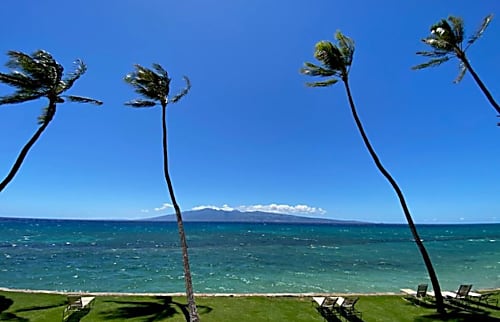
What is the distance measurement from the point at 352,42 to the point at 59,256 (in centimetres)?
3544

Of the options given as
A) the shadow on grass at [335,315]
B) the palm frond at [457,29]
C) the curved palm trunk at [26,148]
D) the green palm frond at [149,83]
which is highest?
the palm frond at [457,29]

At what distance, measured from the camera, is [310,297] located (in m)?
13.7

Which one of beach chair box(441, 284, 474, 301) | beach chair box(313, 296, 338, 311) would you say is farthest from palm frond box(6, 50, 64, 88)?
beach chair box(441, 284, 474, 301)

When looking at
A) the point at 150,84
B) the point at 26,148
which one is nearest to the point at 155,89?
the point at 150,84

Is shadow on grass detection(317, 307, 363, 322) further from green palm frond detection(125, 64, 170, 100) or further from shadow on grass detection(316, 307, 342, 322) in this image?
green palm frond detection(125, 64, 170, 100)

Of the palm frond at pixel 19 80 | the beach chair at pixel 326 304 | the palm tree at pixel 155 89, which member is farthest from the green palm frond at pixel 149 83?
the beach chair at pixel 326 304

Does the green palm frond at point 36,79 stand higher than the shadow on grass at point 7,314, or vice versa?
the green palm frond at point 36,79

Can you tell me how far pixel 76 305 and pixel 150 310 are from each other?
7.44 feet

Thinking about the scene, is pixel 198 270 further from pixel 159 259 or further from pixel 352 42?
pixel 352 42

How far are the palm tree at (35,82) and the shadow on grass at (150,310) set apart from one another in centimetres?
545

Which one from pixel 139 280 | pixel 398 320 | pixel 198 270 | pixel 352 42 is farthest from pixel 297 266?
pixel 352 42

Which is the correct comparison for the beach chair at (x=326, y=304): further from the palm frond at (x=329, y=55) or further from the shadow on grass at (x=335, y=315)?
the palm frond at (x=329, y=55)

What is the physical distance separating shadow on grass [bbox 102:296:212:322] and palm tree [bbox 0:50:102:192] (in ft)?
17.9

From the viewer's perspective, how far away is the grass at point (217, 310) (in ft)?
36.2
